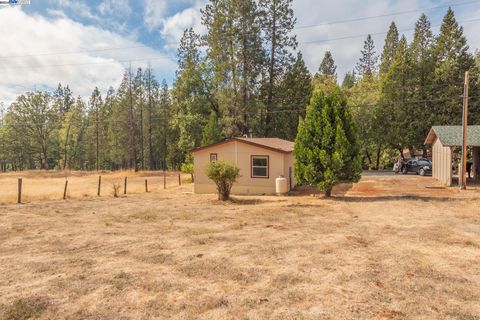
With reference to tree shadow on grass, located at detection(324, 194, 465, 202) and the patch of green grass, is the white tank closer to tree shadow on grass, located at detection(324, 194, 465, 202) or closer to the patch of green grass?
tree shadow on grass, located at detection(324, 194, 465, 202)

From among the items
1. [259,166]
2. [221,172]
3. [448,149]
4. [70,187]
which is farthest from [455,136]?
[70,187]

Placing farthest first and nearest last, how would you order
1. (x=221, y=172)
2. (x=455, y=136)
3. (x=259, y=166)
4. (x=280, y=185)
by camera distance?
(x=455, y=136) < (x=259, y=166) < (x=280, y=185) < (x=221, y=172)

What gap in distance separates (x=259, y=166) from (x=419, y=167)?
2055 cm

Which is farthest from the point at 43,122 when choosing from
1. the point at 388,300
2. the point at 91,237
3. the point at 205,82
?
the point at 388,300

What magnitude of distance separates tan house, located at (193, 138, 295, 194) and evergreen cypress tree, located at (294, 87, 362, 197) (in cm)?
282

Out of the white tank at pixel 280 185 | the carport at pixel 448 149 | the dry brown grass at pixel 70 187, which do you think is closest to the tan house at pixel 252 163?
the white tank at pixel 280 185

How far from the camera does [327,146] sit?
17.1m

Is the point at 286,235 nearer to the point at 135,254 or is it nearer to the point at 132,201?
the point at 135,254

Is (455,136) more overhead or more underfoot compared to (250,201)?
more overhead

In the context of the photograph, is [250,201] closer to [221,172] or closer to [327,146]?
[221,172]

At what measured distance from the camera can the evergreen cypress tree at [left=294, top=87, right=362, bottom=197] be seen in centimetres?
1675

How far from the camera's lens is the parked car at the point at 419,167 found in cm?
3119

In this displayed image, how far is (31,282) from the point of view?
6211 millimetres

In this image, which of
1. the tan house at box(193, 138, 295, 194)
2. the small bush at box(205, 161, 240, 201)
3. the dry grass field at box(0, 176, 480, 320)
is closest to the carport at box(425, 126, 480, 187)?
the dry grass field at box(0, 176, 480, 320)
